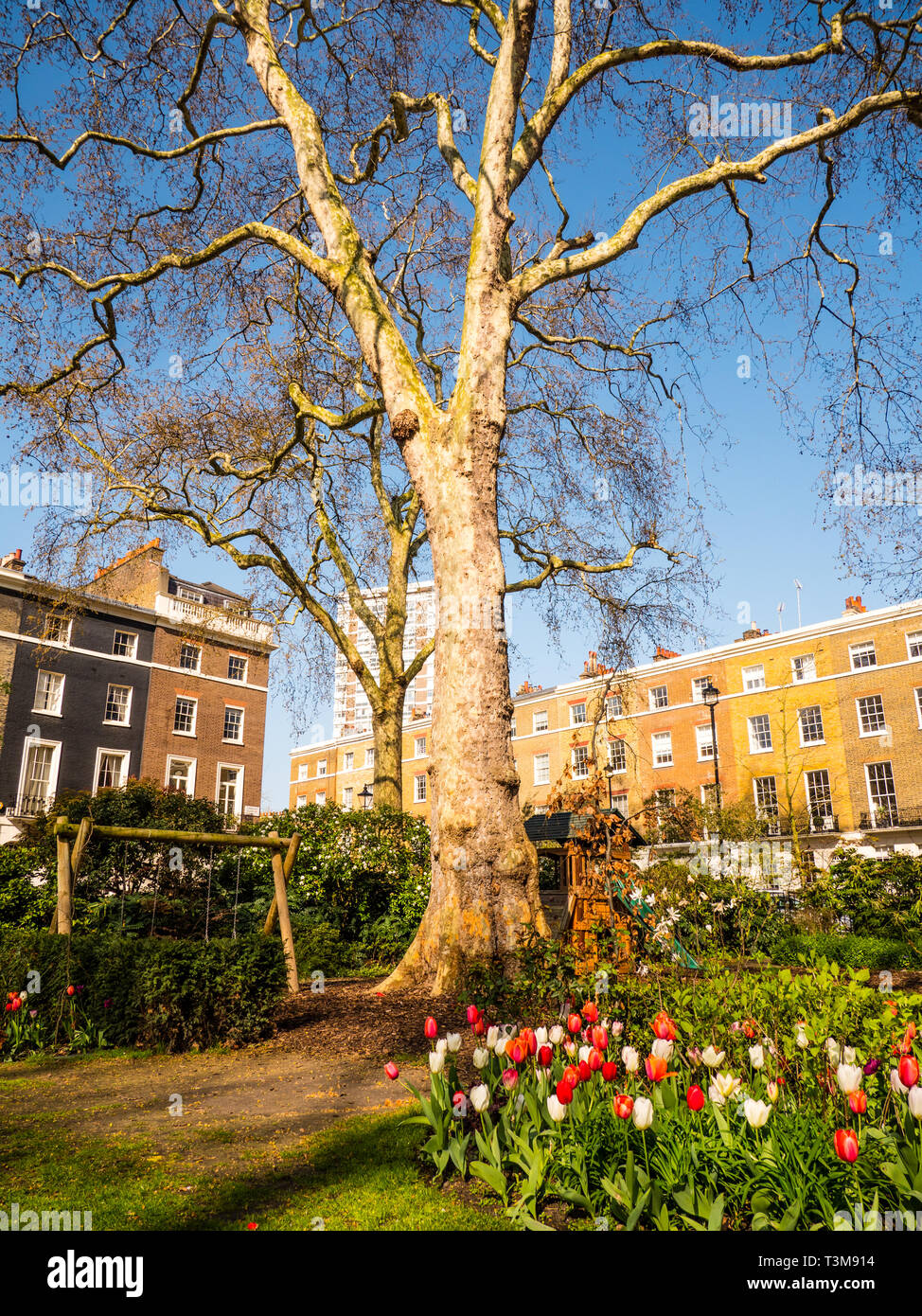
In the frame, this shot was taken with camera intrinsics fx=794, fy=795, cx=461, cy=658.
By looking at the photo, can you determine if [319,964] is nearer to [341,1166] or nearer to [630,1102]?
[341,1166]

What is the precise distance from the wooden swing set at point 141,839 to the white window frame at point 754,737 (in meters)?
32.3

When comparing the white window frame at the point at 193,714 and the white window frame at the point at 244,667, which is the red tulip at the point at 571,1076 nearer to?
the white window frame at the point at 193,714

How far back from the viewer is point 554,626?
16.5m

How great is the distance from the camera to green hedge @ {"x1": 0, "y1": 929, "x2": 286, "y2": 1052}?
6.11 meters

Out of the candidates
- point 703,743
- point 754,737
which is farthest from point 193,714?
point 754,737

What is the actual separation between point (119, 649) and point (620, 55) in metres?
29.6

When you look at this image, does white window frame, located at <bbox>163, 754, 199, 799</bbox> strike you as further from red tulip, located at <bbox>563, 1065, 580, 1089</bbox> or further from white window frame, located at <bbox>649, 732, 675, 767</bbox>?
red tulip, located at <bbox>563, 1065, 580, 1089</bbox>

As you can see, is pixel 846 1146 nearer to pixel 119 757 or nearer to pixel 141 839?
pixel 141 839

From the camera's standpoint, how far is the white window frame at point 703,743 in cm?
3894

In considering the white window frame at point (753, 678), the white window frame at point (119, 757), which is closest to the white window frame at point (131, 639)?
the white window frame at point (119, 757)

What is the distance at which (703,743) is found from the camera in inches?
1539

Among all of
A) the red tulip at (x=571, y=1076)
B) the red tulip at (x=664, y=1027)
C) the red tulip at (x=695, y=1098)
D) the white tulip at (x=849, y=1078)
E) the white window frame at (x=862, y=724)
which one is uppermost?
the white window frame at (x=862, y=724)

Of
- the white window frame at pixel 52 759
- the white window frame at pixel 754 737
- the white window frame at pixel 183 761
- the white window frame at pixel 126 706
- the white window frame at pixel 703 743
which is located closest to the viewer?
the white window frame at pixel 52 759
